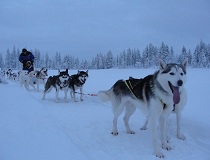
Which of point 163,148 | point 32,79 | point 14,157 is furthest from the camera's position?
point 32,79

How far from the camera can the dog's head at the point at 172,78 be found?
358 cm

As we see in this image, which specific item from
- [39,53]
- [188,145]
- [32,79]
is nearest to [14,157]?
[188,145]

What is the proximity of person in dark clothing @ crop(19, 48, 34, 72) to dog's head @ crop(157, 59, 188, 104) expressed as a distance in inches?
434

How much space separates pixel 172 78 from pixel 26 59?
1142cm

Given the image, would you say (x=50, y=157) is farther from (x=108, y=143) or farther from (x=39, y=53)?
(x=39, y=53)

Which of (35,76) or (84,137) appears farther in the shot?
(35,76)

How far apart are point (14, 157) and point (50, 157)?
44 centimetres

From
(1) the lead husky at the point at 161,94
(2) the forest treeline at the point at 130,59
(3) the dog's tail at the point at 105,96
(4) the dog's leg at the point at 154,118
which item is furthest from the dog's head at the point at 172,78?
(2) the forest treeline at the point at 130,59

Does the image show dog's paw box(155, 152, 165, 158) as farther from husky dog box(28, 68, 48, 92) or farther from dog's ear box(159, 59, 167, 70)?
husky dog box(28, 68, 48, 92)

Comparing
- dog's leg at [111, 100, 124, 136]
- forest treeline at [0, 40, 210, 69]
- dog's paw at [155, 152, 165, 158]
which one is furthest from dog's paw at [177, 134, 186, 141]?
forest treeline at [0, 40, 210, 69]

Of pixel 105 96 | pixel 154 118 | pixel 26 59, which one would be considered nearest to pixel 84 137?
pixel 105 96

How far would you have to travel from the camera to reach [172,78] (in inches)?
142

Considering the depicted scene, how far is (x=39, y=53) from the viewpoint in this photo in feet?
313

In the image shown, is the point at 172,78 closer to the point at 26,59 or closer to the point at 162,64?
the point at 162,64
